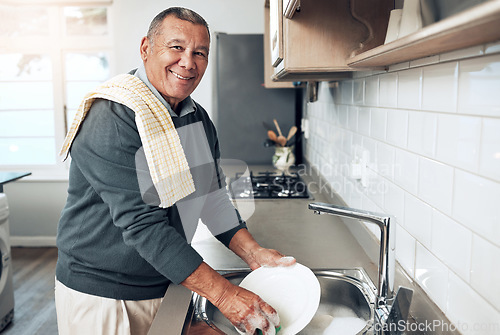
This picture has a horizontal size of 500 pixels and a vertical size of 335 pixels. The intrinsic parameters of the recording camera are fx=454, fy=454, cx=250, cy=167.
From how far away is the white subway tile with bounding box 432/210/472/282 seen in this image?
2.73 ft

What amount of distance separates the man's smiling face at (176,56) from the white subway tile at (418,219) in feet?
2.15

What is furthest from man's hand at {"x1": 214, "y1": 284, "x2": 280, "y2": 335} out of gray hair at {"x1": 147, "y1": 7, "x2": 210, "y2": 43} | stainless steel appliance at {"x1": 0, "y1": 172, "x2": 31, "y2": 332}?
stainless steel appliance at {"x1": 0, "y1": 172, "x2": 31, "y2": 332}

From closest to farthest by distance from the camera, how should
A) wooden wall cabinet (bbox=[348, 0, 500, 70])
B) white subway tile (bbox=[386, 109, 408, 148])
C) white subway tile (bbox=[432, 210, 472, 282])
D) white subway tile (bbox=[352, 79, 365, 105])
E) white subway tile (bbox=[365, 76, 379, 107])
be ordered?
wooden wall cabinet (bbox=[348, 0, 500, 70]) < white subway tile (bbox=[432, 210, 472, 282]) < white subway tile (bbox=[386, 109, 408, 148]) < white subway tile (bbox=[365, 76, 379, 107]) < white subway tile (bbox=[352, 79, 365, 105])

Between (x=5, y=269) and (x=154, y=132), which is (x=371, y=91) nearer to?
(x=154, y=132)

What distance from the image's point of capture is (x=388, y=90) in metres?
1.29

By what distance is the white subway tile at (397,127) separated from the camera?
1155mm

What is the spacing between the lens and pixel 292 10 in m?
1.21

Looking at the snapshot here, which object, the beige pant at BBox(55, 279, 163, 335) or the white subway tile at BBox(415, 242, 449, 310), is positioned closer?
the white subway tile at BBox(415, 242, 449, 310)

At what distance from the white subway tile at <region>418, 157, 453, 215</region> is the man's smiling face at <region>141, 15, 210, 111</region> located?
64 centimetres

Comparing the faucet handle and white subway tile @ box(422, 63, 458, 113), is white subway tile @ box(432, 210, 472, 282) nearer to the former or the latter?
the faucet handle

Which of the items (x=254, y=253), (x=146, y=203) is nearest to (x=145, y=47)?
(x=146, y=203)

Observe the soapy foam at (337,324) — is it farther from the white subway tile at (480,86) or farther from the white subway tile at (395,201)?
the white subway tile at (480,86)

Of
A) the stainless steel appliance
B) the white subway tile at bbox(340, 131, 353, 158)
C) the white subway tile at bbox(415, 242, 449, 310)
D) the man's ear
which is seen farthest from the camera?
the stainless steel appliance

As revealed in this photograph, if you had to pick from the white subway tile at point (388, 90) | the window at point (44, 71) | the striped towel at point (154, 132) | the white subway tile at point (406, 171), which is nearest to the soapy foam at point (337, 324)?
the white subway tile at point (406, 171)
